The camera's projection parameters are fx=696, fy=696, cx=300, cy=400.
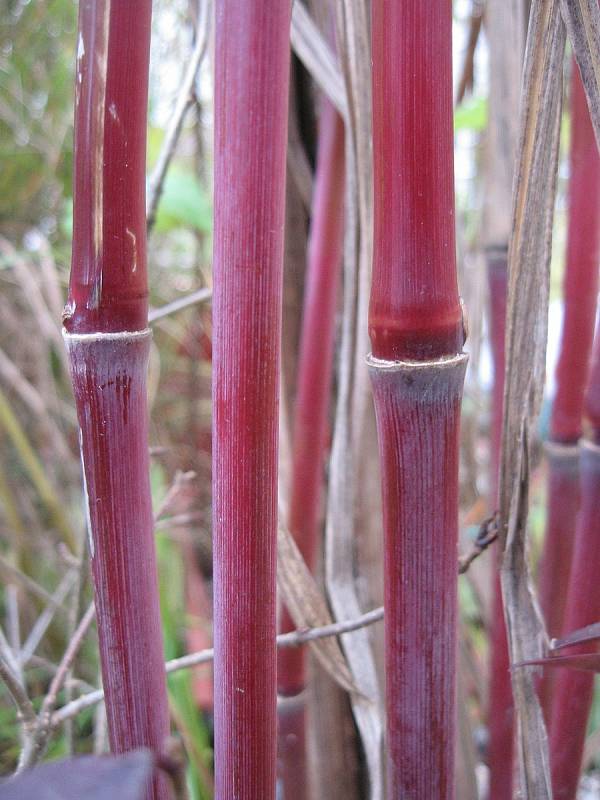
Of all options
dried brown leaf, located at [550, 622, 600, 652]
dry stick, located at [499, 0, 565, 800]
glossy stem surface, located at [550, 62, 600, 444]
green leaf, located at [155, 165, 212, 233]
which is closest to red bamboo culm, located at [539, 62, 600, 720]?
glossy stem surface, located at [550, 62, 600, 444]

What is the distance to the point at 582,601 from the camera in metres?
0.34

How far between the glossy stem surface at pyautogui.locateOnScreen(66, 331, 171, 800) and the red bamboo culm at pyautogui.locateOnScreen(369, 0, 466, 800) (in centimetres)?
8

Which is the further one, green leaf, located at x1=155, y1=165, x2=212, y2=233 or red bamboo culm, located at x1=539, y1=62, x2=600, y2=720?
green leaf, located at x1=155, y1=165, x2=212, y2=233

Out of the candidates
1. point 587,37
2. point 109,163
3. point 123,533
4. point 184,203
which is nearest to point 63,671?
point 123,533

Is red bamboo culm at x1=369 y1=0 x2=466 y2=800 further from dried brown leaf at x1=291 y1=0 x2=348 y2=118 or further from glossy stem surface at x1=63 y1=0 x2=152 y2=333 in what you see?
dried brown leaf at x1=291 y1=0 x2=348 y2=118

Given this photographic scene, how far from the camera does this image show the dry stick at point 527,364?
0.27 m

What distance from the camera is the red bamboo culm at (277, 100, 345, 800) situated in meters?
0.41

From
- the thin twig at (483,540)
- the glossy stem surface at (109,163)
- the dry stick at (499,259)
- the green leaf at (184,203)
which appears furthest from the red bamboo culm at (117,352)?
the green leaf at (184,203)

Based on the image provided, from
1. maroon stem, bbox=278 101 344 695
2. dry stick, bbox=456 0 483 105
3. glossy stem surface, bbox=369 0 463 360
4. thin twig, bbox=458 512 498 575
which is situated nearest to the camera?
glossy stem surface, bbox=369 0 463 360

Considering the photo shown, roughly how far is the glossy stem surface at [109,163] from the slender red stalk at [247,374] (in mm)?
27

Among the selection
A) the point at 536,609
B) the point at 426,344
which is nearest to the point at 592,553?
the point at 536,609

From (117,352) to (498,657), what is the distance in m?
0.32

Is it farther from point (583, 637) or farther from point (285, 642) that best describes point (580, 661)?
point (285, 642)

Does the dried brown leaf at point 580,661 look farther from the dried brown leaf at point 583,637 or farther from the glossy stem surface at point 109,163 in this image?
the glossy stem surface at point 109,163
